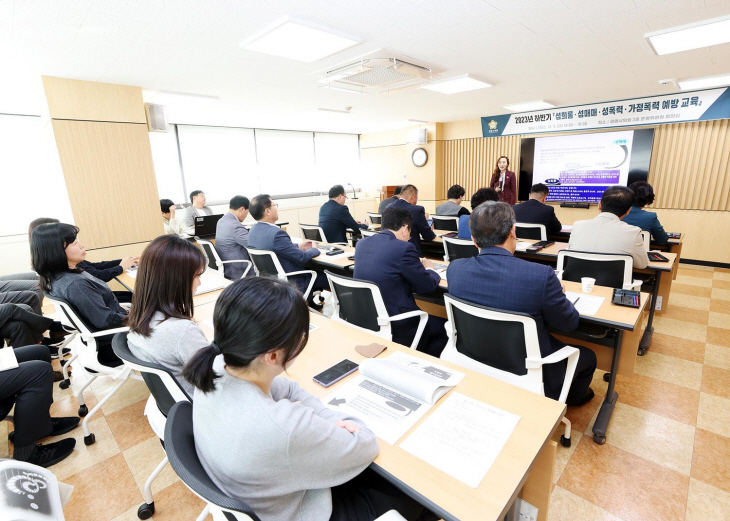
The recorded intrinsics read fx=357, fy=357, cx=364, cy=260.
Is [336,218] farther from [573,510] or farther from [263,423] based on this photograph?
[263,423]

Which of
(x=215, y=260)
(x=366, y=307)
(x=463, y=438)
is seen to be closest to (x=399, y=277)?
(x=366, y=307)

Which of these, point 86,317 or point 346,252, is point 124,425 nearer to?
point 86,317

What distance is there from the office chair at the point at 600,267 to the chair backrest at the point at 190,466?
2.61 metres

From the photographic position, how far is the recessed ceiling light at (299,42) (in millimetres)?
2711

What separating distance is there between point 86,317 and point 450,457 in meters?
2.12

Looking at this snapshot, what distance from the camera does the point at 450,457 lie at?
1.00 metres

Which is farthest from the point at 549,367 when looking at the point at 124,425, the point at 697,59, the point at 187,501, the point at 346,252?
the point at 697,59

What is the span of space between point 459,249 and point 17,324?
145 inches

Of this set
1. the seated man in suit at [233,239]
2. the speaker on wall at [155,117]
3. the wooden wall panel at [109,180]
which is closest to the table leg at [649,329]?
the seated man in suit at [233,239]

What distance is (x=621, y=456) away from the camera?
6.40ft

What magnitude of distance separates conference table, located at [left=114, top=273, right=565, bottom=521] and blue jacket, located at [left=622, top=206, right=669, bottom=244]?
3.23 metres

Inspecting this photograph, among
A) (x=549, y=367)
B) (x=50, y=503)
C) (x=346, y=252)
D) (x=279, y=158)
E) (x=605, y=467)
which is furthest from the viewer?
(x=279, y=158)

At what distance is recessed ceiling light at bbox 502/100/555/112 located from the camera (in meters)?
6.05

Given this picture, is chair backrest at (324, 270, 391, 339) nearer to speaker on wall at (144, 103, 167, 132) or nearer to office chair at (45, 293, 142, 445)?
office chair at (45, 293, 142, 445)
